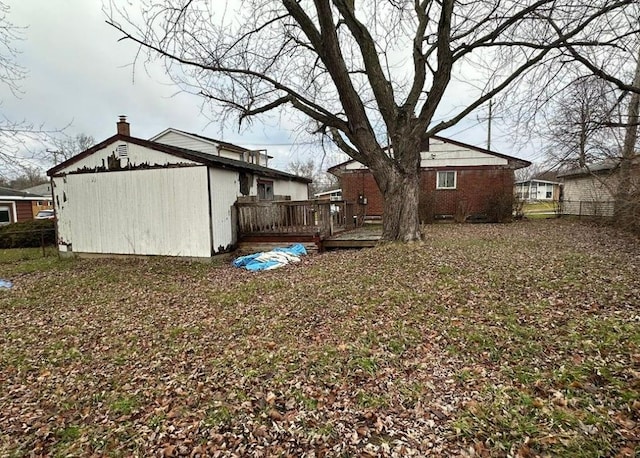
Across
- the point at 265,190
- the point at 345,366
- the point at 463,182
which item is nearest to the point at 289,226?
the point at 265,190

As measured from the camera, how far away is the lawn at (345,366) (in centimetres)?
276

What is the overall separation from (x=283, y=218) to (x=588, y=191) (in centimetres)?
2017

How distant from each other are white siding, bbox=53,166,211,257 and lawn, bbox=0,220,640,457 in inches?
137

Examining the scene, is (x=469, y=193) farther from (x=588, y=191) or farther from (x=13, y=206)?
(x=13, y=206)

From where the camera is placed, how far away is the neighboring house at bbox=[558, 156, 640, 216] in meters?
17.0

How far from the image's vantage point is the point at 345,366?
378cm

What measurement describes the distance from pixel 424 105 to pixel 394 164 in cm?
172

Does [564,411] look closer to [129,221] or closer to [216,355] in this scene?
[216,355]

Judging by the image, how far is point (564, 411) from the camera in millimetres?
2748

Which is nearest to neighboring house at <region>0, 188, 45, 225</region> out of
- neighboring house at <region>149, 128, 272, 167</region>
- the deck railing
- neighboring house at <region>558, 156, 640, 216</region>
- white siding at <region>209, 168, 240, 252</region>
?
neighboring house at <region>149, 128, 272, 167</region>

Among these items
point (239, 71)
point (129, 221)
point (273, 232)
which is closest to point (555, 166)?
point (273, 232)

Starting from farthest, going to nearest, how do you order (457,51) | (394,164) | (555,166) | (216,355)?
(555,166), (394,164), (457,51), (216,355)

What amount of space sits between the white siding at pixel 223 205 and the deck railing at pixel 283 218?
0.37m

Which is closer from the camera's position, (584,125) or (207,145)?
(584,125)
